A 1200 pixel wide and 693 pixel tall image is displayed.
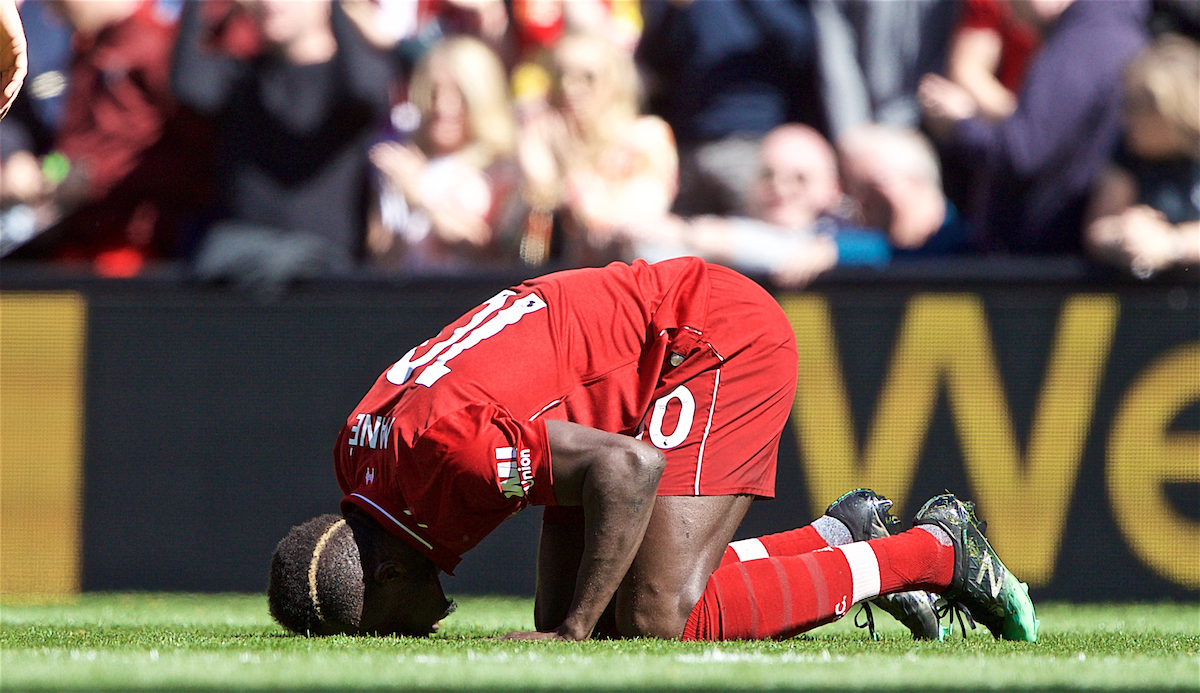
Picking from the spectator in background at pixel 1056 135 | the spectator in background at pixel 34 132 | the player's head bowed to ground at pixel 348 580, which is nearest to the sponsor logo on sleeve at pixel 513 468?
the player's head bowed to ground at pixel 348 580

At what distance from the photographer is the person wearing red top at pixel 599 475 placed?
3938mm

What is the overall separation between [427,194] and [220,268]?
1.08 meters

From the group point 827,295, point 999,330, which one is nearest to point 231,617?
point 827,295

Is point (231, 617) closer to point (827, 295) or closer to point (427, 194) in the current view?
point (427, 194)

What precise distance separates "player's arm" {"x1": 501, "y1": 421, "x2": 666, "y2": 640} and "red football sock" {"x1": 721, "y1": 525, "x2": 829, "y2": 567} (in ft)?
2.51

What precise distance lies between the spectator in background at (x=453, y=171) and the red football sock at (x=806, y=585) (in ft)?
10.3

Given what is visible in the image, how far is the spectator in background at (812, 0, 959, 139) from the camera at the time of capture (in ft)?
23.9

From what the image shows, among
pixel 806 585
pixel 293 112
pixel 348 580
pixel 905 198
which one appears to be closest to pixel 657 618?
pixel 806 585

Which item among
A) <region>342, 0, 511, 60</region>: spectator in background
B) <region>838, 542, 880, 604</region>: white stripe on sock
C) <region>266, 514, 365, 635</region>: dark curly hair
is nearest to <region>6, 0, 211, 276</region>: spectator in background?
<region>342, 0, 511, 60</region>: spectator in background

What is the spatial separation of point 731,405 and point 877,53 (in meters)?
3.48

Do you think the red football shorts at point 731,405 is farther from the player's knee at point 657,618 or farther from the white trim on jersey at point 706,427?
the player's knee at point 657,618

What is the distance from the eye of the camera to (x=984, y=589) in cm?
444

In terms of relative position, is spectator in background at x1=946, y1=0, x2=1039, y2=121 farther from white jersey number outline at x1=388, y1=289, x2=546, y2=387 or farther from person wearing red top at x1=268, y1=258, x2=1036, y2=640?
white jersey number outline at x1=388, y1=289, x2=546, y2=387

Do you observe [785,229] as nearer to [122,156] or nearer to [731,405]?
[731,405]
